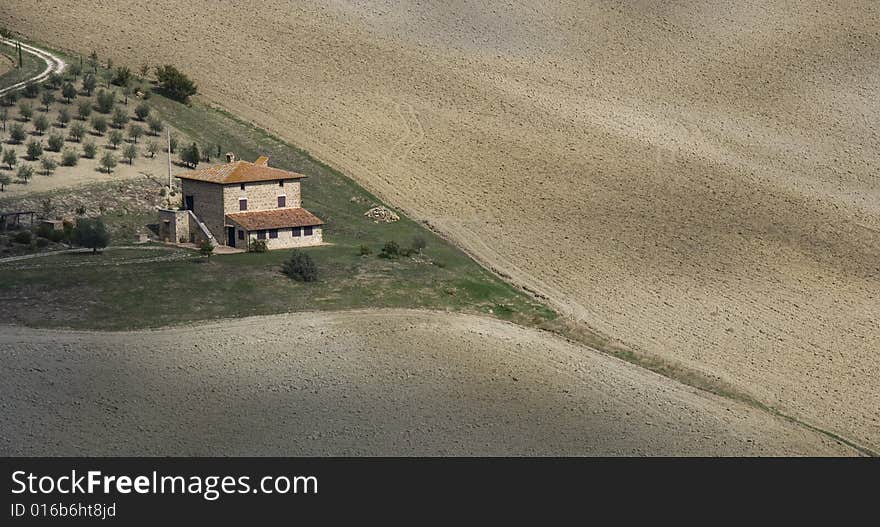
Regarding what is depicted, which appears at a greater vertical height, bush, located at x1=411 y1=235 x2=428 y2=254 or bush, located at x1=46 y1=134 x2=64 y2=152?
bush, located at x1=46 y1=134 x2=64 y2=152

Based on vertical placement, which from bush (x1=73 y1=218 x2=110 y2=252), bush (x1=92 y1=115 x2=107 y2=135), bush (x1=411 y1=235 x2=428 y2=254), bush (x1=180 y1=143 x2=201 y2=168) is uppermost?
bush (x1=92 y1=115 x2=107 y2=135)

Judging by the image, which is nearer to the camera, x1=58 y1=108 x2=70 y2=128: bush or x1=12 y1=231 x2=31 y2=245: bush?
x1=12 y1=231 x2=31 y2=245: bush

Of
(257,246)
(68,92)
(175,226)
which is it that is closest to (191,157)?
(68,92)

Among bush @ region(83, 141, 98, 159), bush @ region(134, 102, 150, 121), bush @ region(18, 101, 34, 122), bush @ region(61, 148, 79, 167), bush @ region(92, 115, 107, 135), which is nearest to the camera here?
bush @ region(61, 148, 79, 167)

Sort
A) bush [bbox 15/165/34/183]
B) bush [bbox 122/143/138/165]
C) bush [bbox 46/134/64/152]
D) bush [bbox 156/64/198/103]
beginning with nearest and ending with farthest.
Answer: bush [bbox 15/165/34/183]
bush [bbox 46/134/64/152]
bush [bbox 122/143/138/165]
bush [bbox 156/64/198/103]

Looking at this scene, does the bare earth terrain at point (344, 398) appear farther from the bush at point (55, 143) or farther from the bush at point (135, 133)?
the bush at point (135, 133)

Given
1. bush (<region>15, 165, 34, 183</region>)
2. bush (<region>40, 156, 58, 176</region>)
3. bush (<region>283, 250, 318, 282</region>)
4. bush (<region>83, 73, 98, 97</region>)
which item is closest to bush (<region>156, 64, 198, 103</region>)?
bush (<region>83, 73, 98, 97</region>)

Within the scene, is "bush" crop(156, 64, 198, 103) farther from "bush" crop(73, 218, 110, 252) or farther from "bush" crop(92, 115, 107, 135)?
"bush" crop(73, 218, 110, 252)
